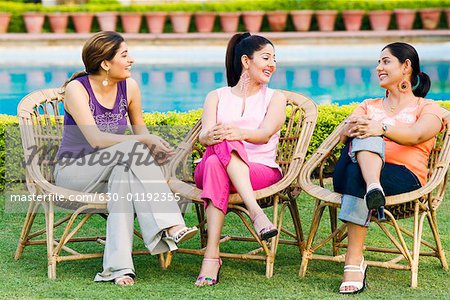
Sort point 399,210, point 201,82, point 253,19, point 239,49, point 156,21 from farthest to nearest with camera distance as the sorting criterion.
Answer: point 156,21
point 253,19
point 201,82
point 239,49
point 399,210

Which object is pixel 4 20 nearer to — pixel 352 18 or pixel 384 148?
pixel 352 18

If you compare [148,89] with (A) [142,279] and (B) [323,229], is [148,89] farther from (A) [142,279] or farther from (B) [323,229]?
(A) [142,279]

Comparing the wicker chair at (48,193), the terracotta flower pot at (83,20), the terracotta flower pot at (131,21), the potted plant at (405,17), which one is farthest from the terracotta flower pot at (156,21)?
the wicker chair at (48,193)

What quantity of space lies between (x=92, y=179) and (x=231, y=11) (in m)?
14.1

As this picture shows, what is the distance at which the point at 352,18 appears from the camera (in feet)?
59.0

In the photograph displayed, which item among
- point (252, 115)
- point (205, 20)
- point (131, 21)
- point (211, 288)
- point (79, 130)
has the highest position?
point (252, 115)

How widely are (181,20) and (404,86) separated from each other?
14002 millimetres

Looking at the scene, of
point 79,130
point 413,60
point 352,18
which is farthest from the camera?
point 352,18

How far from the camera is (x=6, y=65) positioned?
15.0 metres

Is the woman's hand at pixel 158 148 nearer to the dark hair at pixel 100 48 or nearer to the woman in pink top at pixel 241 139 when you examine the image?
the woman in pink top at pixel 241 139

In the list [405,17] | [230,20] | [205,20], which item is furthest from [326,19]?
[205,20]

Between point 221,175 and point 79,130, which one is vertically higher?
point 79,130

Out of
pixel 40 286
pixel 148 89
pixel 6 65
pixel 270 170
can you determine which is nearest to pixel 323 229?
pixel 270 170

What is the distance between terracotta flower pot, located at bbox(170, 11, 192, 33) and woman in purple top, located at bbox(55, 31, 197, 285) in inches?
533
